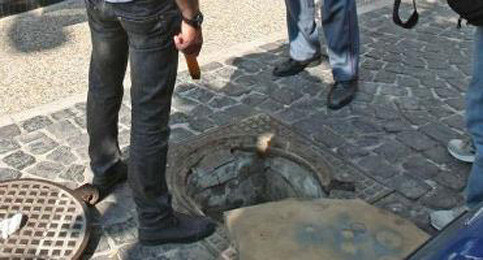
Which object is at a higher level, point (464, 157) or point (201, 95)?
point (201, 95)

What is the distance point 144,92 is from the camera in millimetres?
2787

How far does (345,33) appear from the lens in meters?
4.59

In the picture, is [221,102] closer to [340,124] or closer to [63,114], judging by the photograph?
[340,124]

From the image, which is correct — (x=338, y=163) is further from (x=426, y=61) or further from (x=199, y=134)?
(x=426, y=61)

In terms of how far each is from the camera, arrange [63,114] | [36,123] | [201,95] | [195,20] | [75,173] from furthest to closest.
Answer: [201,95] → [63,114] → [36,123] → [75,173] → [195,20]

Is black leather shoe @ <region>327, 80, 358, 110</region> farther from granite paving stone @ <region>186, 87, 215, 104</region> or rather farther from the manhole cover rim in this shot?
granite paving stone @ <region>186, 87, 215, 104</region>

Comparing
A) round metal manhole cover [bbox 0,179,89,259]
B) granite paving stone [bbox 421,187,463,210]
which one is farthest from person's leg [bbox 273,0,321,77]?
round metal manhole cover [bbox 0,179,89,259]

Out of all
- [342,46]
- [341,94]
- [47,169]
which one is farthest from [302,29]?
[47,169]

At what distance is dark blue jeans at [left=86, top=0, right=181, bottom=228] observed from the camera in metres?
2.67

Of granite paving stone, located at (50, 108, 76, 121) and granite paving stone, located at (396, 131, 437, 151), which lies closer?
granite paving stone, located at (396, 131, 437, 151)

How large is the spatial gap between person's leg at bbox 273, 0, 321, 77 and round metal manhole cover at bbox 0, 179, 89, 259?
7.39 ft

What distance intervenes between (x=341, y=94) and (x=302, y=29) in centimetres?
72

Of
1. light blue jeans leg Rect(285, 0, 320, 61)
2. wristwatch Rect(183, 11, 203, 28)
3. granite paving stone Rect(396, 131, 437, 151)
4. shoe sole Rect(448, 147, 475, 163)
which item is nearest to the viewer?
wristwatch Rect(183, 11, 203, 28)

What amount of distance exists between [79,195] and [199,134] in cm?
101
